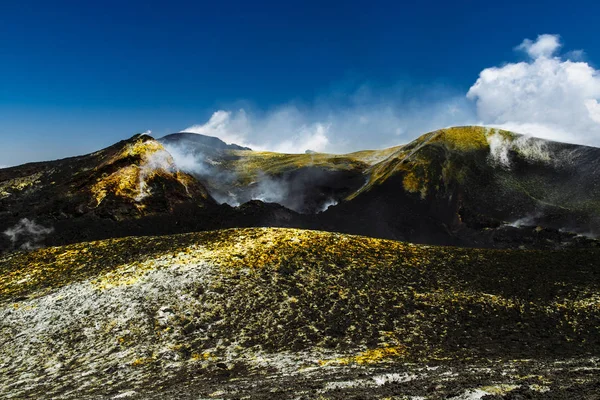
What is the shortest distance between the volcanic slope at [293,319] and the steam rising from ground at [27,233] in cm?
1248

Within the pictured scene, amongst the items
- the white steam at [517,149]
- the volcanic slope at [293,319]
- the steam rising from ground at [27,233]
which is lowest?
the volcanic slope at [293,319]

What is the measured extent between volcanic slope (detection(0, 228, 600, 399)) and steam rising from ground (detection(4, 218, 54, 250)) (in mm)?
12479

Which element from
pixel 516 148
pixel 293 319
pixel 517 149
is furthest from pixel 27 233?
pixel 516 148

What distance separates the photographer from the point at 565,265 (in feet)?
101

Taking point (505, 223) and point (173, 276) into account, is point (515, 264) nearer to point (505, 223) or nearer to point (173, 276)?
point (173, 276)

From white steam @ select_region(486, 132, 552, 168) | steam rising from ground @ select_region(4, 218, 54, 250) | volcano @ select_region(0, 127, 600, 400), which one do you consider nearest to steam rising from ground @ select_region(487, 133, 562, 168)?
white steam @ select_region(486, 132, 552, 168)

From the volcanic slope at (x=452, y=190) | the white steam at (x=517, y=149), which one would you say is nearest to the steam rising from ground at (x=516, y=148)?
the white steam at (x=517, y=149)

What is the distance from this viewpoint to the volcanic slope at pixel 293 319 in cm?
1445

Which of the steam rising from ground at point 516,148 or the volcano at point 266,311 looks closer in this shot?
the volcano at point 266,311

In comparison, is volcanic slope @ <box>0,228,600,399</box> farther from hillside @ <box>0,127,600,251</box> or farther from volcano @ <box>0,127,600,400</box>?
hillside @ <box>0,127,600,251</box>

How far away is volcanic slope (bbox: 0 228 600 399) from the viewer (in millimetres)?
14453

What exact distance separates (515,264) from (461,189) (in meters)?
53.8

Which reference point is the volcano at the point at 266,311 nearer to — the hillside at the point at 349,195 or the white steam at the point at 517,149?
the hillside at the point at 349,195

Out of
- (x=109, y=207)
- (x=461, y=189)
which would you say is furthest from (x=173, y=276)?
(x=461, y=189)
